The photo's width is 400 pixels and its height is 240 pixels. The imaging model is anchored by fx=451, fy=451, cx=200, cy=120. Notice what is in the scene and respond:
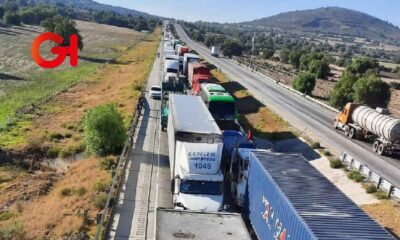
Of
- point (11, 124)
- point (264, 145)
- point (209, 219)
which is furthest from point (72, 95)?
point (209, 219)

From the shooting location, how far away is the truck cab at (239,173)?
2375 centimetres

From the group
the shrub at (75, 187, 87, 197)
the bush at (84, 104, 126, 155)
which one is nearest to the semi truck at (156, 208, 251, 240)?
the shrub at (75, 187, 87, 197)

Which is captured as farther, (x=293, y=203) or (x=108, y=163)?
(x=108, y=163)

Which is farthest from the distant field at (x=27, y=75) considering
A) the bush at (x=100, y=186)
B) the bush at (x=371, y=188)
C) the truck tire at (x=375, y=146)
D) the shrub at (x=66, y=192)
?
the bush at (x=371, y=188)

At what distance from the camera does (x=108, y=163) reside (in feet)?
105

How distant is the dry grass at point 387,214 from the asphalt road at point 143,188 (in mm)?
11227

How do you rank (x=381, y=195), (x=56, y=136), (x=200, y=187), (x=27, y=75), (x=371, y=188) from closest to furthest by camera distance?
(x=200, y=187) → (x=381, y=195) → (x=371, y=188) → (x=56, y=136) → (x=27, y=75)

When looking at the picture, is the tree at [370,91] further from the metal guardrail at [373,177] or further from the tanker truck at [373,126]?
the metal guardrail at [373,177]

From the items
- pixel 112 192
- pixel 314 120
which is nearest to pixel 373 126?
pixel 314 120

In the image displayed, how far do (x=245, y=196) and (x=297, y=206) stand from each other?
22.5 feet

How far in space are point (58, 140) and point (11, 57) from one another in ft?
226

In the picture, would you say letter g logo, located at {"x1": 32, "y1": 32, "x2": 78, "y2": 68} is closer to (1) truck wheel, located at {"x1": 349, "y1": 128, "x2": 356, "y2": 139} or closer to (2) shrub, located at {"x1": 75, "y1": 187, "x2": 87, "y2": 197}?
(1) truck wheel, located at {"x1": 349, "y1": 128, "x2": 356, "y2": 139}

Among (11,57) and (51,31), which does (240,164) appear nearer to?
(11,57)

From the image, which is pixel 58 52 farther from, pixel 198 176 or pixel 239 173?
pixel 198 176
